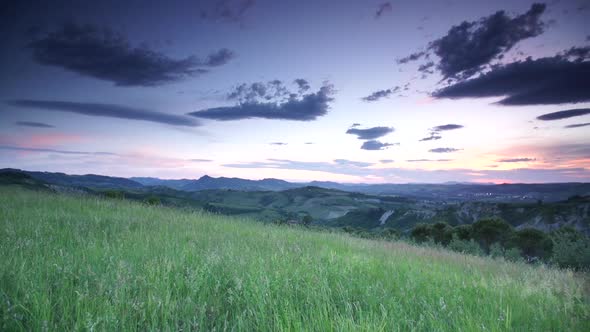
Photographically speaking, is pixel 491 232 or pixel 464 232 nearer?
pixel 491 232

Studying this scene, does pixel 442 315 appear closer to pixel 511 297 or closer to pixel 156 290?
pixel 511 297

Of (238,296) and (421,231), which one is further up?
(238,296)

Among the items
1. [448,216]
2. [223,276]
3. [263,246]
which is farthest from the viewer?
[448,216]

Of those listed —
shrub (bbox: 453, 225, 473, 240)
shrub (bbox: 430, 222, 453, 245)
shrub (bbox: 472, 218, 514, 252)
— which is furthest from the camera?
shrub (bbox: 430, 222, 453, 245)

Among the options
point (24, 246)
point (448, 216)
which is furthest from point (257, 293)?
point (448, 216)

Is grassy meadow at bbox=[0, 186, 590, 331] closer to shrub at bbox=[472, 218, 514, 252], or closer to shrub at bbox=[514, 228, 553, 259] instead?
shrub at bbox=[514, 228, 553, 259]

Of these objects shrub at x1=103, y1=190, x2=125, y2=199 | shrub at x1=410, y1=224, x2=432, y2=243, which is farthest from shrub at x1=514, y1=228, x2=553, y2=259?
shrub at x1=103, y1=190, x2=125, y2=199

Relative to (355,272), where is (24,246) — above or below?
above

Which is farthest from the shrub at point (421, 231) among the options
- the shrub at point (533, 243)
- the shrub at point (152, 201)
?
the shrub at point (152, 201)

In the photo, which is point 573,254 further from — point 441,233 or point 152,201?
point 152,201

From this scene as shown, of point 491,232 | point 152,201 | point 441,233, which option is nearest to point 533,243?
point 491,232

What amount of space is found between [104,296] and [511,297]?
5.22 meters

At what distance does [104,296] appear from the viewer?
3.17 meters

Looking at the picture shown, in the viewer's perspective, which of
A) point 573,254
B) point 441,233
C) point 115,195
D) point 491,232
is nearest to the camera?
point 573,254
